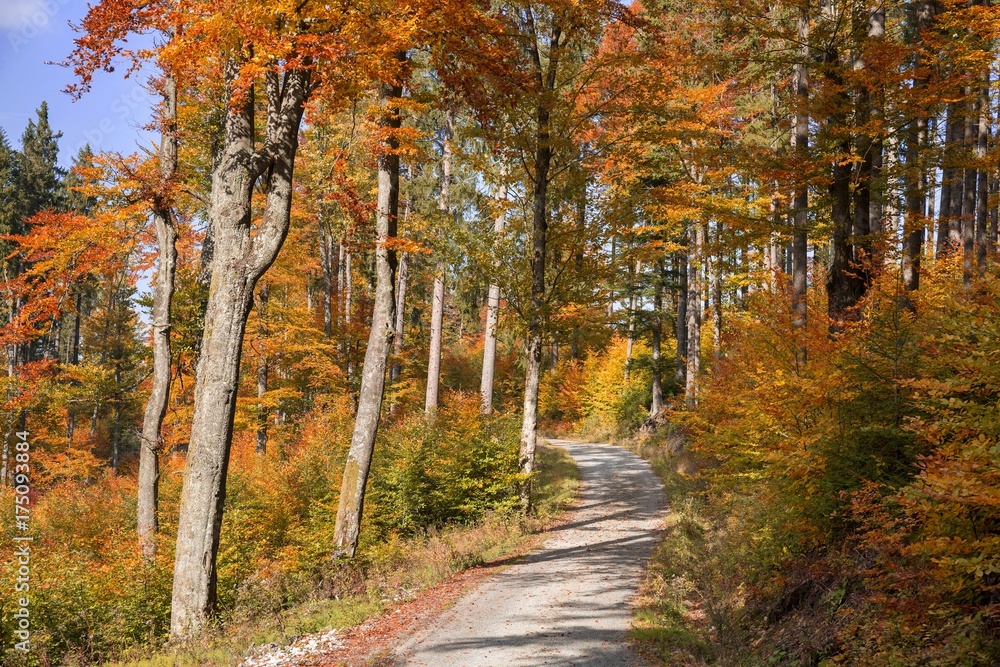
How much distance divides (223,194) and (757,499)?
789cm

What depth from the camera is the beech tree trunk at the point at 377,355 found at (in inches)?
389

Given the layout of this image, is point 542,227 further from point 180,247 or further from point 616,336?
point 616,336

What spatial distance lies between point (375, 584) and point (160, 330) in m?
6.48

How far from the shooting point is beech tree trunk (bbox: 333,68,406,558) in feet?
32.4

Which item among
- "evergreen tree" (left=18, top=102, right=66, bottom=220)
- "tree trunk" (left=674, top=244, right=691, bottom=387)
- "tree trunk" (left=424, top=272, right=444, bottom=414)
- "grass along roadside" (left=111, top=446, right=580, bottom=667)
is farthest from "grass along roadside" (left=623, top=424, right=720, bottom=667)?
"evergreen tree" (left=18, top=102, right=66, bottom=220)

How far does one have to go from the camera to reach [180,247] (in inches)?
669

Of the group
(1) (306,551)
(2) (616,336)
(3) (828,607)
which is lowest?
(1) (306,551)

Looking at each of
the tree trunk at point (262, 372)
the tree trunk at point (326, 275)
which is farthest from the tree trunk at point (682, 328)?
the tree trunk at point (262, 372)

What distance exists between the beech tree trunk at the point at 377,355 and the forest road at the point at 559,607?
250 cm

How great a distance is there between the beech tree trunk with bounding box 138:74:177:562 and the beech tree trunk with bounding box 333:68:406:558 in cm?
401

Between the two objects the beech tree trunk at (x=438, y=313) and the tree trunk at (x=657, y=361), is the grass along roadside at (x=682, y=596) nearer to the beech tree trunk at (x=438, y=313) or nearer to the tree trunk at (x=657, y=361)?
the beech tree trunk at (x=438, y=313)

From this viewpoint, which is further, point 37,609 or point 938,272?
point 938,272

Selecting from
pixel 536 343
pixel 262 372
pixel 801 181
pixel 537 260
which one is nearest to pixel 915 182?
pixel 801 181

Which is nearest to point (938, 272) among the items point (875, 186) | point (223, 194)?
point (875, 186)
